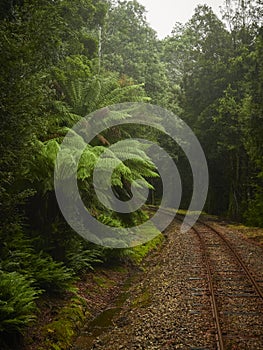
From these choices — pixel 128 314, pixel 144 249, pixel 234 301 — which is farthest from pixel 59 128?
pixel 144 249

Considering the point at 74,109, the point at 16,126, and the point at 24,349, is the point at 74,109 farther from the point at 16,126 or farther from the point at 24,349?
the point at 24,349

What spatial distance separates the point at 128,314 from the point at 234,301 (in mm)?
2020

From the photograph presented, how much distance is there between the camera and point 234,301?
23.7 ft

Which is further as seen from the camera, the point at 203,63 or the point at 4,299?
the point at 203,63

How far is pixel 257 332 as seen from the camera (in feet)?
18.5

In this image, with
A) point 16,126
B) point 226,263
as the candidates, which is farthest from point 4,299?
point 226,263

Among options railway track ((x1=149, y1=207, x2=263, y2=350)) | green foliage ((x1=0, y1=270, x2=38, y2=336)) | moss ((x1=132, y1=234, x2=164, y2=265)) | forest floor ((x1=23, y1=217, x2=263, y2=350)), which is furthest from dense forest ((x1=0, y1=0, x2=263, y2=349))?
railway track ((x1=149, y1=207, x2=263, y2=350))

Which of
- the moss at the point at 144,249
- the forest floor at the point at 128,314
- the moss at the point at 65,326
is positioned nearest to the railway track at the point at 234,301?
the forest floor at the point at 128,314

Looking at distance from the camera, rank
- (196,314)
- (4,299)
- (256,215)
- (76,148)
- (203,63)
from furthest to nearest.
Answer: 1. (203,63)
2. (256,215)
3. (76,148)
4. (196,314)
5. (4,299)

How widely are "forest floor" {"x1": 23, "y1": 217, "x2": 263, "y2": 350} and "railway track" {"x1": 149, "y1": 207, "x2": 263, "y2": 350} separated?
0.23m

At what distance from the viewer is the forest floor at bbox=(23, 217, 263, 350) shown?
18.4 feet

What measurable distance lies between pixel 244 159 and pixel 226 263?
46.9 feet

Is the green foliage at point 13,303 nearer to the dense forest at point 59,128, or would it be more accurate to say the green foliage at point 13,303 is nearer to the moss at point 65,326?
the dense forest at point 59,128

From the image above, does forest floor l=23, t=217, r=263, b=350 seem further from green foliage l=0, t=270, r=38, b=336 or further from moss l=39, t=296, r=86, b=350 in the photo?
green foliage l=0, t=270, r=38, b=336
